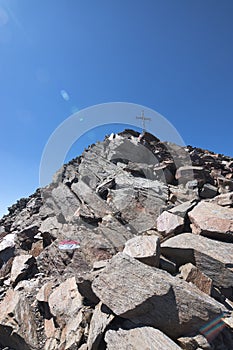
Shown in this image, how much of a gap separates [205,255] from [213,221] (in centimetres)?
225

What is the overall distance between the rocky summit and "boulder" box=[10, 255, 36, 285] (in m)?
0.06

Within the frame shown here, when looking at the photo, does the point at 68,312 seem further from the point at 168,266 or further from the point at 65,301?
the point at 168,266

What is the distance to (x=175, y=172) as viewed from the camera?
784 inches

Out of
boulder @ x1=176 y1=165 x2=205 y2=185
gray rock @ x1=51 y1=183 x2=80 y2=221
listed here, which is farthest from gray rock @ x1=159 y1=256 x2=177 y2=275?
boulder @ x1=176 y1=165 x2=205 y2=185

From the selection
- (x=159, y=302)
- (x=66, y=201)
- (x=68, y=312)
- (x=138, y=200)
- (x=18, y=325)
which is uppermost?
(x=66, y=201)

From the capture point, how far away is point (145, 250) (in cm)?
736

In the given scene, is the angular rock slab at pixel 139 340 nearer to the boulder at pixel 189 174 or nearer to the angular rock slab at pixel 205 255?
the angular rock slab at pixel 205 255

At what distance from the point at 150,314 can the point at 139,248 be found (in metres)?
2.21

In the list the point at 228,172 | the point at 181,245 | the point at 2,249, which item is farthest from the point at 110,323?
the point at 228,172

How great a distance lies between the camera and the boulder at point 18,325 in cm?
771

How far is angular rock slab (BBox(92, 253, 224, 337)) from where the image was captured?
218 inches

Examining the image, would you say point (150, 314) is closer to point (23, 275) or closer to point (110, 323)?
point (110, 323)

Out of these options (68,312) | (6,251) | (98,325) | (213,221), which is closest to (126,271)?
(98,325)

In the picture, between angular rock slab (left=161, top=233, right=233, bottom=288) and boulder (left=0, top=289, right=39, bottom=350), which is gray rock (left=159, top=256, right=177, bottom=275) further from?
boulder (left=0, top=289, right=39, bottom=350)
